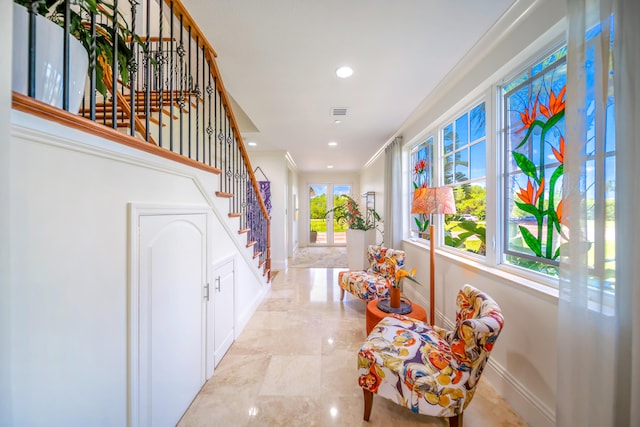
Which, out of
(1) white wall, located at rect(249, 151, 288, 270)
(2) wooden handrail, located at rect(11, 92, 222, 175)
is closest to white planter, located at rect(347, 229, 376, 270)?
(1) white wall, located at rect(249, 151, 288, 270)

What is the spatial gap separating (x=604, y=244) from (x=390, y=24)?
67.8 inches

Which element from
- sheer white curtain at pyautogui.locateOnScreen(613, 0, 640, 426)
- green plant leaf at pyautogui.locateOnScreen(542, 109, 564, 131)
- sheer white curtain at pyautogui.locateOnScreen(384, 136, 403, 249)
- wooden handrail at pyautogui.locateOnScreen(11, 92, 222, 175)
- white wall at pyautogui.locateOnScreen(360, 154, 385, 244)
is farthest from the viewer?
white wall at pyautogui.locateOnScreen(360, 154, 385, 244)

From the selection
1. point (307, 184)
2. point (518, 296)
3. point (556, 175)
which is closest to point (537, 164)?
point (556, 175)

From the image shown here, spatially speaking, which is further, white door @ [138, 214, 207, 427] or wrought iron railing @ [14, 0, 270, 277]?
white door @ [138, 214, 207, 427]

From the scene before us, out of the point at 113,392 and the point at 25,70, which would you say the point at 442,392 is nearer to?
the point at 113,392

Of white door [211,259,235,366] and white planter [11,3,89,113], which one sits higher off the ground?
white planter [11,3,89,113]

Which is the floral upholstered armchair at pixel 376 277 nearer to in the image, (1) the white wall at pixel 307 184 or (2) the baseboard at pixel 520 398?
(2) the baseboard at pixel 520 398

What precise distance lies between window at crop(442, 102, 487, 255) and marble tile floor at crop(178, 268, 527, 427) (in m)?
1.26

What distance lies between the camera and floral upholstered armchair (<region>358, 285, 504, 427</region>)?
47.1 inches

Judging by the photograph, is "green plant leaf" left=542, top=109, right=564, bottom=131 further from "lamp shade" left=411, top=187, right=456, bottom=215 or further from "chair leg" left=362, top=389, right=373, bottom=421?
"chair leg" left=362, top=389, right=373, bottom=421

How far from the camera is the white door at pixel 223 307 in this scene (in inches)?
76.4

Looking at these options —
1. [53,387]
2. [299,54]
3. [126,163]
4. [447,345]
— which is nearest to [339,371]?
[447,345]

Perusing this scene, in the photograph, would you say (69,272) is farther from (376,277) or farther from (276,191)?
(276,191)

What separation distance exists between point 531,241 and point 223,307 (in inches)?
97.1
